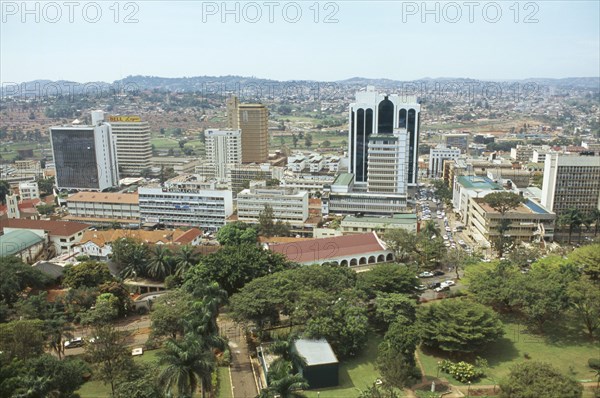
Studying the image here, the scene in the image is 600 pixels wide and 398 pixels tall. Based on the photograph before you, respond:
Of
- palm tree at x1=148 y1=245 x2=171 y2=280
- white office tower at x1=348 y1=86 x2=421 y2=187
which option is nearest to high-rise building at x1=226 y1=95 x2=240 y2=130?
white office tower at x1=348 y1=86 x2=421 y2=187

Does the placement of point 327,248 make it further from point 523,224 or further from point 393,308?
point 523,224

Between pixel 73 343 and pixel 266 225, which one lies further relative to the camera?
pixel 266 225

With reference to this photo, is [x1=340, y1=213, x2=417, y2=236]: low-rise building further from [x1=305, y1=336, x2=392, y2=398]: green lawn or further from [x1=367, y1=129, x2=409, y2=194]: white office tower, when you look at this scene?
[x1=305, y1=336, x2=392, y2=398]: green lawn

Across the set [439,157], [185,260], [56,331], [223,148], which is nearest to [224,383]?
[56,331]

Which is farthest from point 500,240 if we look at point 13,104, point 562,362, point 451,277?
point 13,104

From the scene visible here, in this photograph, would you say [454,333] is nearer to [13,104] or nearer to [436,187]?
[436,187]

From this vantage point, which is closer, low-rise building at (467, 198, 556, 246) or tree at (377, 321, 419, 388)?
tree at (377, 321, 419, 388)

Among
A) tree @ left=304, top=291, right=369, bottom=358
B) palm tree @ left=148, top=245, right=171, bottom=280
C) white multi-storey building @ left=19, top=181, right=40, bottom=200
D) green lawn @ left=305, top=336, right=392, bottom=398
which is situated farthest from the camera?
white multi-storey building @ left=19, top=181, right=40, bottom=200
